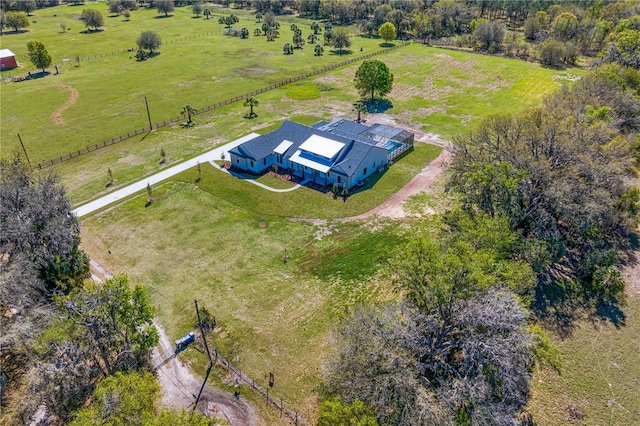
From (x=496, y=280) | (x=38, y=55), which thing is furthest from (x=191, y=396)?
(x=38, y=55)

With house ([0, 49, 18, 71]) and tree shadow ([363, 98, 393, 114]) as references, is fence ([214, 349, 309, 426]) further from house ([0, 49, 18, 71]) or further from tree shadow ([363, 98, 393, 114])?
house ([0, 49, 18, 71])

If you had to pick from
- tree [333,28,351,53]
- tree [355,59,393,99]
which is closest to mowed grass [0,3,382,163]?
tree [333,28,351,53]

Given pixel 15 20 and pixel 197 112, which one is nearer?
pixel 197 112

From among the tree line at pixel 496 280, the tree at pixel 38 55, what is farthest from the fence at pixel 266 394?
the tree at pixel 38 55

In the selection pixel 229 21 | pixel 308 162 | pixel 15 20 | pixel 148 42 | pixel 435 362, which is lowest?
pixel 435 362

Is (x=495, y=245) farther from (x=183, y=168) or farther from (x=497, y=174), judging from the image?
(x=183, y=168)

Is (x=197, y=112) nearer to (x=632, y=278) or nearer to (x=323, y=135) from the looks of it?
(x=323, y=135)

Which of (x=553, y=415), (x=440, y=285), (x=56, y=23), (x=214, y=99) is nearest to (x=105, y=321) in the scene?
(x=440, y=285)
